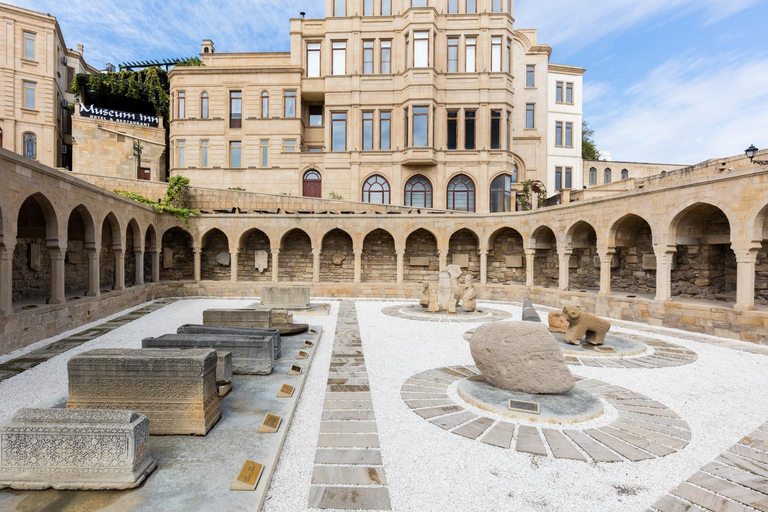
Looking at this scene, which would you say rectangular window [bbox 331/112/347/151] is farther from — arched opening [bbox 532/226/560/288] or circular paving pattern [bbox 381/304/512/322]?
circular paving pattern [bbox 381/304/512/322]

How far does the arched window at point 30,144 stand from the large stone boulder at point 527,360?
3860 cm

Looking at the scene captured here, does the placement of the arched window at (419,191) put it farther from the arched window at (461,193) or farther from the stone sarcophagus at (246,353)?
the stone sarcophagus at (246,353)

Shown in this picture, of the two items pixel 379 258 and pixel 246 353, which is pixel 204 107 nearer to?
pixel 379 258

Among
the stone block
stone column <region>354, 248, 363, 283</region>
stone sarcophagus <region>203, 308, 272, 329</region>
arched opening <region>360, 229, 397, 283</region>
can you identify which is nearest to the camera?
stone sarcophagus <region>203, 308, 272, 329</region>

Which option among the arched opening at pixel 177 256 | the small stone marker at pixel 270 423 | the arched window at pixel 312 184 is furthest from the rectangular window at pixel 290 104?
the small stone marker at pixel 270 423

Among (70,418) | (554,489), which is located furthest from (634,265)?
(70,418)

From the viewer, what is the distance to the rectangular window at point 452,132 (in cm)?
2720

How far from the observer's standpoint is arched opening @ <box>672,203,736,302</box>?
1169cm

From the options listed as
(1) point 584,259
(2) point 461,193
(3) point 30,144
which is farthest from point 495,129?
(3) point 30,144

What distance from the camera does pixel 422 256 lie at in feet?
67.2

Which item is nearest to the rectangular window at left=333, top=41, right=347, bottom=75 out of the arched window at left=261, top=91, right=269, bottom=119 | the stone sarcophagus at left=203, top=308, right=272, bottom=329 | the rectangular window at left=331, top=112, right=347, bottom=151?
the rectangular window at left=331, top=112, right=347, bottom=151

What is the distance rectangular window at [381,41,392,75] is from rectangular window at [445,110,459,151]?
5.42 metres

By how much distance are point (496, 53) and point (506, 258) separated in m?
16.0

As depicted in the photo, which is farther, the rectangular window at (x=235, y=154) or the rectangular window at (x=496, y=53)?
the rectangular window at (x=235, y=154)
